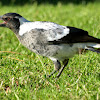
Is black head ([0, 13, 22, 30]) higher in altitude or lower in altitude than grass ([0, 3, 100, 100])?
higher

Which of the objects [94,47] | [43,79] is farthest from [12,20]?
[94,47]

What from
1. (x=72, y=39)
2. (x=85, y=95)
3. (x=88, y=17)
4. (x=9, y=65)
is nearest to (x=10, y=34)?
(x=9, y=65)

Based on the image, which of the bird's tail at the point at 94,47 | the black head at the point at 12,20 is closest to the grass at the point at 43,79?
the bird's tail at the point at 94,47

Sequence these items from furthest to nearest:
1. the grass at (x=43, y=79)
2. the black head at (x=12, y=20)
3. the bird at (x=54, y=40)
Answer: the black head at (x=12, y=20) → the bird at (x=54, y=40) → the grass at (x=43, y=79)

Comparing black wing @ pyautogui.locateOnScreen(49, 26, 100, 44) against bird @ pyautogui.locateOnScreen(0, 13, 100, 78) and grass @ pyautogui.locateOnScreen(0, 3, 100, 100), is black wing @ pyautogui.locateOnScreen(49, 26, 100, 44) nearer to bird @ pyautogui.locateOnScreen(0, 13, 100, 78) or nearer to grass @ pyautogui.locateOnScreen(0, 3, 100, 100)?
bird @ pyautogui.locateOnScreen(0, 13, 100, 78)

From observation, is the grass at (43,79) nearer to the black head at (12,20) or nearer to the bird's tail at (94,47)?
the bird's tail at (94,47)

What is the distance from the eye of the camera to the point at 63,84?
353 cm

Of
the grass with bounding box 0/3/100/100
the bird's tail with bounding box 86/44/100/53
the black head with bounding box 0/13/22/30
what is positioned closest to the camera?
the grass with bounding box 0/3/100/100

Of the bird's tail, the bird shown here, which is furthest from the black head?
the bird's tail

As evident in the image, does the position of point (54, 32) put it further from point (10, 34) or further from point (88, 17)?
point (88, 17)

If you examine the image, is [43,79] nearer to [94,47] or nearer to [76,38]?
[76,38]

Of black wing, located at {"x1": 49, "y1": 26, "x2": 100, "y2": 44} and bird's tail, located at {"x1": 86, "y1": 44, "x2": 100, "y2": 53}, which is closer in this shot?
black wing, located at {"x1": 49, "y1": 26, "x2": 100, "y2": 44}

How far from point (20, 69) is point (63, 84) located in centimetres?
96

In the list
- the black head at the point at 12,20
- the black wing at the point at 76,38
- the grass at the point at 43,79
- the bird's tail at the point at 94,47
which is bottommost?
the grass at the point at 43,79
